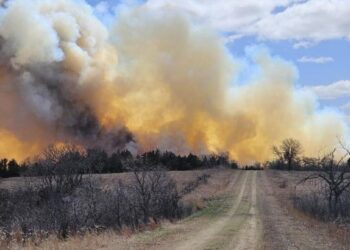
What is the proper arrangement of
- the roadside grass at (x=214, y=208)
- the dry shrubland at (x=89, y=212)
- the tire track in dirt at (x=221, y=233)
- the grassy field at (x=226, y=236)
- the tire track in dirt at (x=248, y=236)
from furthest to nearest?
the roadside grass at (x=214, y=208) → the dry shrubland at (x=89, y=212) → the grassy field at (x=226, y=236) → the tire track in dirt at (x=221, y=233) → the tire track in dirt at (x=248, y=236)

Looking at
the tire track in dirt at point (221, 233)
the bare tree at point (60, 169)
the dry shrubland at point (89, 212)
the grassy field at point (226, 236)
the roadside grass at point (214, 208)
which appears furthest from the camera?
the bare tree at point (60, 169)

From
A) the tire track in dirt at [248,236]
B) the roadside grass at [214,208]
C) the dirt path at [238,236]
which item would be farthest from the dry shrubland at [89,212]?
the tire track in dirt at [248,236]

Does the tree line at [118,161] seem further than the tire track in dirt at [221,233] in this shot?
Yes

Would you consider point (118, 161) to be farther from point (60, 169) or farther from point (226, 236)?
point (226, 236)

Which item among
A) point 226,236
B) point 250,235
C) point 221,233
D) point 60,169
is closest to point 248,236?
point 250,235

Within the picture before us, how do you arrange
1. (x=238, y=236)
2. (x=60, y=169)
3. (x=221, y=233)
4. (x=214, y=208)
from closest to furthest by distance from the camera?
(x=238, y=236), (x=221, y=233), (x=214, y=208), (x=60, y=169)

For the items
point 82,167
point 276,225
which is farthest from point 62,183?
point 276,225

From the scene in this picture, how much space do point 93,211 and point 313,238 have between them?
50.8 ft

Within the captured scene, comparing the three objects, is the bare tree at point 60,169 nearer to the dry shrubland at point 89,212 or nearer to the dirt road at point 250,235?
the dry shrubland at point 89,212

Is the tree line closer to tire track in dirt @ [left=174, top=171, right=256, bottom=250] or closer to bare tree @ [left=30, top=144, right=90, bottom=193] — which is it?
bare tree @ [left=30, top=144, right=90, bottom=193]

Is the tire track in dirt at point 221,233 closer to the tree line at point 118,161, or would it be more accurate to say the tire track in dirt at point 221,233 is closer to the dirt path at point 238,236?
the dirt path at point 238,236

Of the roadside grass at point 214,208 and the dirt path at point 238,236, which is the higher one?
the roadside grass at point 214,208

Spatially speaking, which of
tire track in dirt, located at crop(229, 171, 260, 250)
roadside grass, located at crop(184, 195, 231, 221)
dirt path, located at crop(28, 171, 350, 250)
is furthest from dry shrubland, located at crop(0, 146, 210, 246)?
tire track in dirt, located at crop(229, 171, 260, 250)

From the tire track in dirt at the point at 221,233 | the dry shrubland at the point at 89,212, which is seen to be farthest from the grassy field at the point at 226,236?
the dry shrubland at the point at 89,212
